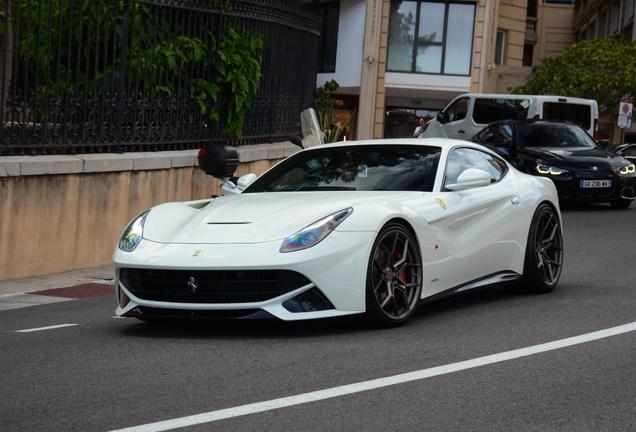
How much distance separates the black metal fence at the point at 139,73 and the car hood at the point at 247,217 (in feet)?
10.9

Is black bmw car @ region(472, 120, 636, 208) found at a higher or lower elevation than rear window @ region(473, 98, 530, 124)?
lower

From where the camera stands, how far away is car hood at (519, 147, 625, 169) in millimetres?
17281

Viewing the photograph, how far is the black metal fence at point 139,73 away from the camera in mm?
10203

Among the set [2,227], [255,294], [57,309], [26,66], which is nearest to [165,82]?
[26,66]

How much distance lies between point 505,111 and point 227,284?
17.9m

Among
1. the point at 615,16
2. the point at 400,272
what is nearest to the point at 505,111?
the point at 400,272

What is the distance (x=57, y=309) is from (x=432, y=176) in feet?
10.2

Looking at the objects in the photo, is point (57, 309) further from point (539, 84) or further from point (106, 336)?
point (539, 84)

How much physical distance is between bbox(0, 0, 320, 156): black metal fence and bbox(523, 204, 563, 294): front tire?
15.5 ft

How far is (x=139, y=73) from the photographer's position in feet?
38.6

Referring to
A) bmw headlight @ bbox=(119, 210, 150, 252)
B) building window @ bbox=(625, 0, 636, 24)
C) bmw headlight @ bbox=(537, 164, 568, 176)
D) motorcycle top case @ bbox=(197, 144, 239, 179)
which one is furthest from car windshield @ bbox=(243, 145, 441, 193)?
building window @ bbox=(625, 0, 636, 24)

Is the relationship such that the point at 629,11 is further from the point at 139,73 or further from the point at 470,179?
the point at 470,179

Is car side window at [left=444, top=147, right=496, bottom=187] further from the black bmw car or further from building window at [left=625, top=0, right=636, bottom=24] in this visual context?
building window at [left=625, top=0, right=636, bottom=24]

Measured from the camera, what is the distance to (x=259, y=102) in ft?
48.3
